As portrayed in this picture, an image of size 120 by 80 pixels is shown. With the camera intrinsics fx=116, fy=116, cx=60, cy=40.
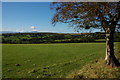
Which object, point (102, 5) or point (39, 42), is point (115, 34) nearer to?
point (102, 5)

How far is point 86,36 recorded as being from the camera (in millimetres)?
8734

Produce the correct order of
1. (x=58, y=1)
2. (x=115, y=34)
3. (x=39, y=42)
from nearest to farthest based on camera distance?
(x=58, y=1)
(x=115, y=34)
(x=39, y=42)

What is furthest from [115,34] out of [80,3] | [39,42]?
[39,42]

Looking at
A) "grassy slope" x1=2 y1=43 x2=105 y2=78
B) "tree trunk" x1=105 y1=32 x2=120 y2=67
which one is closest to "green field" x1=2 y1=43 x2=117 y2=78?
"grassy slope" x1=2 y1=43 x2=105 y2=78

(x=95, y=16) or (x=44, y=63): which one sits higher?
(x=95, y=16)

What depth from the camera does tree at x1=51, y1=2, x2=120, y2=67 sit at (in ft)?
25.0

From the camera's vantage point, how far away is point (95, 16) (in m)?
8.01

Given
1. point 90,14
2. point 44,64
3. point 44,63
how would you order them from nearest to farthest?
point 90,14 < point 44,64 < point 44,63

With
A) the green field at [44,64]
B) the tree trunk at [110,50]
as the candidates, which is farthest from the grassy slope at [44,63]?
the tree trunk at [110,50]

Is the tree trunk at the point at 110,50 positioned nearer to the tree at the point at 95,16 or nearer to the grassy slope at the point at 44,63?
the tree at the point at 95,16

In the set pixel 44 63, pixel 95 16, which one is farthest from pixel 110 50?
pixel 44 63

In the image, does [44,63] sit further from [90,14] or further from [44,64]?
[90,14]

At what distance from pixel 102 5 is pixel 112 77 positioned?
15.1 feet

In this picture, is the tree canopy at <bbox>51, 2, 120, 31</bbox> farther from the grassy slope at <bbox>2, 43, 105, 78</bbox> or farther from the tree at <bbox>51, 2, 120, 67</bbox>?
the grassy slope at <bbox>2, 43, 105, 78</bbox>
